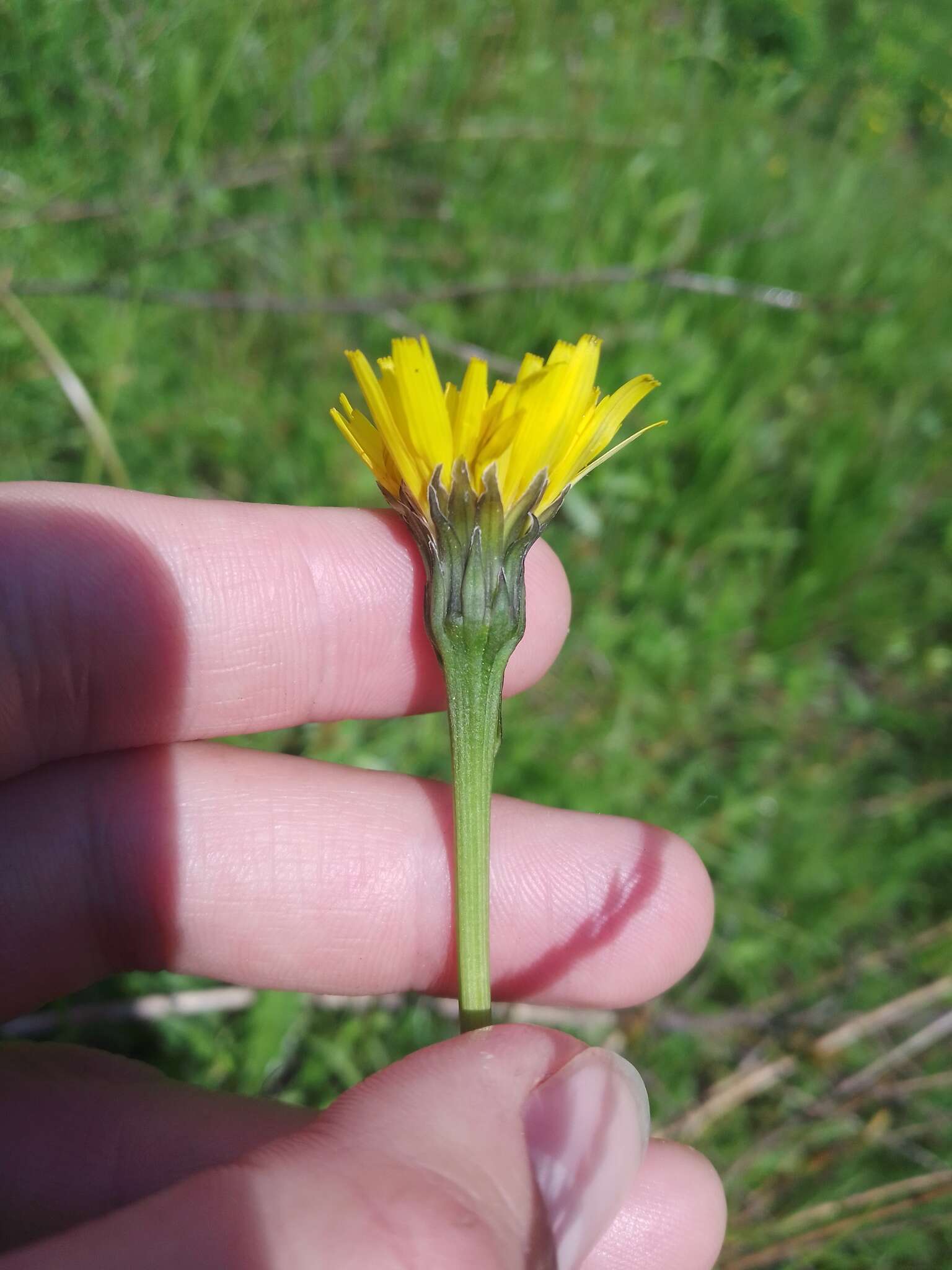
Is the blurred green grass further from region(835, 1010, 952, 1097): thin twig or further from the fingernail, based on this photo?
the fingernail

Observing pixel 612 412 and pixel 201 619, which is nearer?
pixel 612 412

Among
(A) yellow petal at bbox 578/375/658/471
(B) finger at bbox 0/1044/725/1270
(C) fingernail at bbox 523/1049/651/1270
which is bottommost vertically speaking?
(B) finger at bbox 0/1044/725/1270

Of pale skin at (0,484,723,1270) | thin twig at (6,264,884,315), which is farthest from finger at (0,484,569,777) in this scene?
thin twig at (6,264,884,315)

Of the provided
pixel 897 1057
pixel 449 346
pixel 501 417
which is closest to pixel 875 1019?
pixel 897 1057

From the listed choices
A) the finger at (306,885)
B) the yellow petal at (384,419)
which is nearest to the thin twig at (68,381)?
the finger at (306,885)

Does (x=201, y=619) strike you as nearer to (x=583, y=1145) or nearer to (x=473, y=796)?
(x=473, y=796)

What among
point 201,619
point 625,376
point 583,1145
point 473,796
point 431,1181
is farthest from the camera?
point 625,376

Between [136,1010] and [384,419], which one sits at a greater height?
[384,419]
